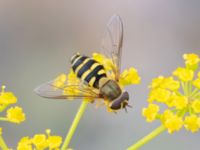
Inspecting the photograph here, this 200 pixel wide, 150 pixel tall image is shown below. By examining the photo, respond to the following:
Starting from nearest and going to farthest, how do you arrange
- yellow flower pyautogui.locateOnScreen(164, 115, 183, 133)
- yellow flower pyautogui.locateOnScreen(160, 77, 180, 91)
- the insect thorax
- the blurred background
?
yellow flower pyautogui.locateOnScreen(164, 115, 183, 133), yellow flower pyautogui.locateOnScreen(160, 77, 180, 91), the insect thorax, the blurred background

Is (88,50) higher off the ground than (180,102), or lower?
lower

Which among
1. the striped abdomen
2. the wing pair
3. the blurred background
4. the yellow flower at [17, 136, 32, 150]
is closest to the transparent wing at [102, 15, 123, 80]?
the wing pair

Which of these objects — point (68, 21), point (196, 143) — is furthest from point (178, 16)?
point (196, 143)

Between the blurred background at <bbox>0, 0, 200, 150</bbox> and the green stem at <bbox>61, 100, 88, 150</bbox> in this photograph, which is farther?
the blurred background at <bbox>0, 0, 200, 150</bbox>

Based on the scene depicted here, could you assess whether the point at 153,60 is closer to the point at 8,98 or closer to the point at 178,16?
the point at 178,16

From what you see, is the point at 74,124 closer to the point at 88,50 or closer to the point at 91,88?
the point at 91,88

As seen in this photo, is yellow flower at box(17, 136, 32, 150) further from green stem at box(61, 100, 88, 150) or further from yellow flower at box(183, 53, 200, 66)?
yellow flower at box(183, 53, 200, 66)

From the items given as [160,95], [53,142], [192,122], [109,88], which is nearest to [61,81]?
[109,88]
